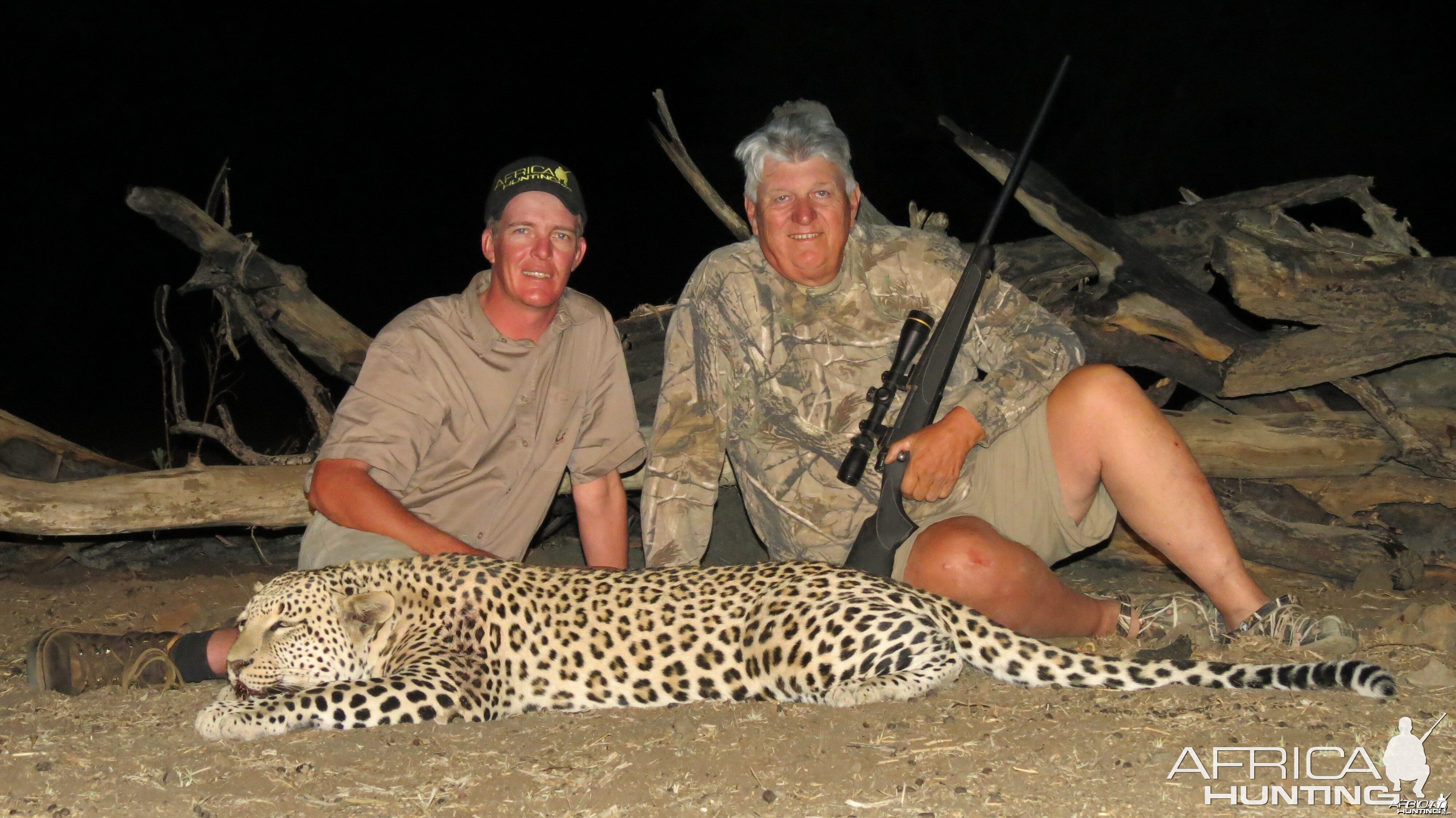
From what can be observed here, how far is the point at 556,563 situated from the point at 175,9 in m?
15.5

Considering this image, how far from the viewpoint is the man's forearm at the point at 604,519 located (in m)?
4.69

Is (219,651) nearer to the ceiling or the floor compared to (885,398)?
nearer to the floor

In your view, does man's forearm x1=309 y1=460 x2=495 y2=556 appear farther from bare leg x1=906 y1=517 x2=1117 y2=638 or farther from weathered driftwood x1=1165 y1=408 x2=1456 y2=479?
weathered driftwood x1=1165 y1=408 x2=1456 y2=479

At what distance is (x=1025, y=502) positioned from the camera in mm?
4137

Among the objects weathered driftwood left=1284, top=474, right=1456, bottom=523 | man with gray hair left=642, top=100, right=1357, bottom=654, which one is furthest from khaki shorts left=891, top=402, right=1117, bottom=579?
weathered driftwood left=1284, top=474, right=1456, bottom=523

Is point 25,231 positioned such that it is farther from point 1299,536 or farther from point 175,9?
point 1299,536

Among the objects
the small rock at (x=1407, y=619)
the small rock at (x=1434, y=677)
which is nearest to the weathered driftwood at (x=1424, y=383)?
the small rock at (x=1407, y=619)

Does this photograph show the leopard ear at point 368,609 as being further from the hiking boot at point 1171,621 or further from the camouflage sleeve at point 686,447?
the hiking boot at point 1171,621

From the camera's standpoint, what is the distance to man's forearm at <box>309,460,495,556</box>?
409 centimetres

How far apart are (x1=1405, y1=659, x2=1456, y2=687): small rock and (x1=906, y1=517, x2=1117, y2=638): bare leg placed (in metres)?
1.02

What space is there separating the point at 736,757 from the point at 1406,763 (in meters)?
1.60

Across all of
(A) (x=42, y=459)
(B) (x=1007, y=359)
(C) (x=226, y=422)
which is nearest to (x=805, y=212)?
(B) (x=1007, y=359)

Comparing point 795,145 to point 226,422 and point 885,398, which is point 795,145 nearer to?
point 885,398

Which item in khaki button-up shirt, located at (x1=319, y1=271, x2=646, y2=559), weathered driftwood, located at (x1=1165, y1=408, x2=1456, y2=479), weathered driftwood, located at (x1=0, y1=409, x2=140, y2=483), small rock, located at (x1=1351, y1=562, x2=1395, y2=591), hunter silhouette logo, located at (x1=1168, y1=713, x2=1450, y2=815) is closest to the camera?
hunter silhouette logo, located at (x1=1168, y1=713, x2=1450, y2=815)
